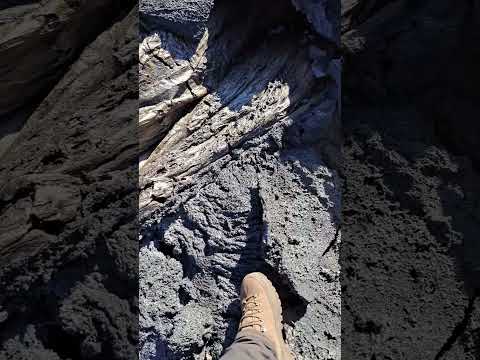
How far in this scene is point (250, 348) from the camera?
1647mm

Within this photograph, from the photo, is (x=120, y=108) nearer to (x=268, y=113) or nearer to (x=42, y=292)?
(x=268, y=113)

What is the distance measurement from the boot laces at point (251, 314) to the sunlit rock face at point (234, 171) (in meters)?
0.12

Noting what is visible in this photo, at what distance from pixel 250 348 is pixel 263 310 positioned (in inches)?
6.3

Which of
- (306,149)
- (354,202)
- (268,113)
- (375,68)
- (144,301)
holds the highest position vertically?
(375,68)

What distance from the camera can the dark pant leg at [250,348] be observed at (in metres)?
1.61

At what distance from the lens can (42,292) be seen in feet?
6.08

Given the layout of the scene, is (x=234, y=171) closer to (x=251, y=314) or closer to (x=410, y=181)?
(x=251, y=314)

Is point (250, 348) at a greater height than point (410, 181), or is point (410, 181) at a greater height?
point (410, 181)

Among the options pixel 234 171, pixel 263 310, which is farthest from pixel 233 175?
pixel 263 310

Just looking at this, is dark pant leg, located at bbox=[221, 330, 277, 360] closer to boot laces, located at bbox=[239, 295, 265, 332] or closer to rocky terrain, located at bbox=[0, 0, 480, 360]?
boot laces, located at bbox=[239, 295, 265, 332]

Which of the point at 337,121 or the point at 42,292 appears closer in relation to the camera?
the point at 42,292

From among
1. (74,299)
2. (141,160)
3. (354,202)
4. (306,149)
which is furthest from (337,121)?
(74,299)

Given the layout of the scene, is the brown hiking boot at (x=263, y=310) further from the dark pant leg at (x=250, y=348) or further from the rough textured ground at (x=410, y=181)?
the rough textured ground at (x=410, y=181)

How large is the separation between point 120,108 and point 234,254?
80cm
